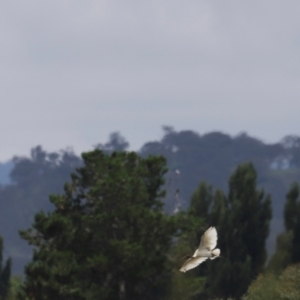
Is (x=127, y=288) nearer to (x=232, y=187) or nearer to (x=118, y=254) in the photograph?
(x=118, y=254)

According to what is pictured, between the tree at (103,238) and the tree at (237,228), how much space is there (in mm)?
6776

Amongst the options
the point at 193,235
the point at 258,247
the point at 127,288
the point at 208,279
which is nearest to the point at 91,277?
the point at 127,288

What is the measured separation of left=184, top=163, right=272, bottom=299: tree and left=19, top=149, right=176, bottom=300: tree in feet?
22.2

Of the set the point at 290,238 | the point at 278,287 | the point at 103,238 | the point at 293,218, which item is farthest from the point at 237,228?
the point at 278,287

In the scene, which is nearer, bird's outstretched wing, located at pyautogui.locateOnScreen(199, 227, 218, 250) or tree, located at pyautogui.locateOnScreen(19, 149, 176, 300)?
bird's outstretched wing, located at pyautogui.locateOnScreen(199, 227, 218, 250)

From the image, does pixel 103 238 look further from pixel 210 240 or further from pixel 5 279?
pixel 210 240

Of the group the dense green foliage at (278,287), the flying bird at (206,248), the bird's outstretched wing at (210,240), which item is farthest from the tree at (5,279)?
the bird's outstretched wing at (210,240)

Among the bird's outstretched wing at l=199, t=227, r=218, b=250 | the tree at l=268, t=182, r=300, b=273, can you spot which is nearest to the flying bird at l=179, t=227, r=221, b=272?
the bird's outstretched wing at l=199, t=227, r=218, b=250

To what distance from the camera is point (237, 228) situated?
60.7m

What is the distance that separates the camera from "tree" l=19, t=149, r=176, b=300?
46.5m

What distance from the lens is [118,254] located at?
153 feet

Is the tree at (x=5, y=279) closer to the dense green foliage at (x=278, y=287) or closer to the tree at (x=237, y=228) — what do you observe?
the tree at (x=237, y=228)

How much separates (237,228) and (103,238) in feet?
43.9

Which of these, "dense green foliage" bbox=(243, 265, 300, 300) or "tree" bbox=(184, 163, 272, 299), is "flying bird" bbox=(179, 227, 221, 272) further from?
"tree" bbox=(184, 163, 272, 299)
